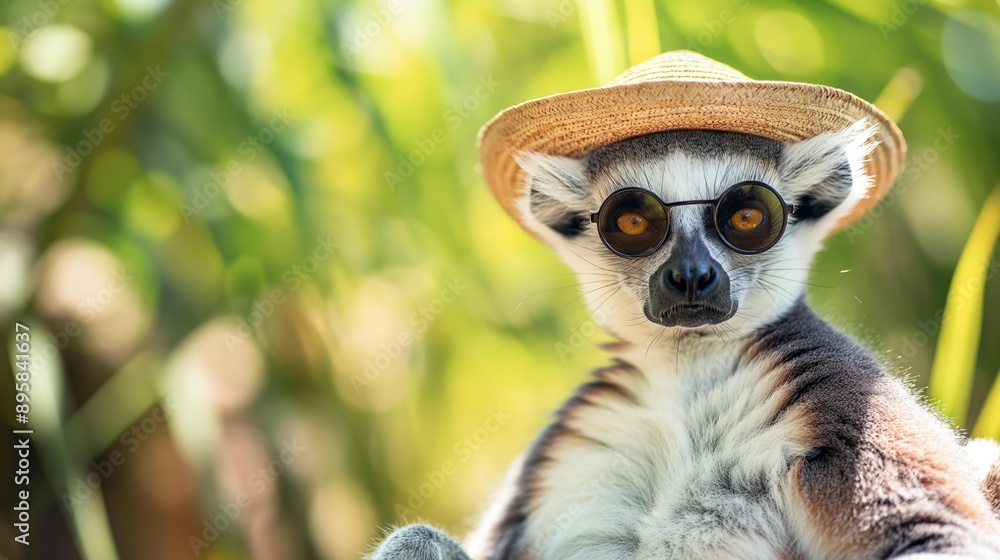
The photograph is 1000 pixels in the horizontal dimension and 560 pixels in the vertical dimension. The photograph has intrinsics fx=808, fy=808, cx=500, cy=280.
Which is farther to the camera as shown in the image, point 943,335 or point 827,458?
point 943,335

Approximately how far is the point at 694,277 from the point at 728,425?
0.31m

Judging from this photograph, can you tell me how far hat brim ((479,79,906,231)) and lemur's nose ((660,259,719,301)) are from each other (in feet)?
1.09

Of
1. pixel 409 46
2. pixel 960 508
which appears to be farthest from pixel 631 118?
pixel 409 46

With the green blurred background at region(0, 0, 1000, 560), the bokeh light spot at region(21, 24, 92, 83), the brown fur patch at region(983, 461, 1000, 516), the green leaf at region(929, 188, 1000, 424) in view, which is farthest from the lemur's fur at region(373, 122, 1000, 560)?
the bokeh light spot at region(21, 24, 92, 83)

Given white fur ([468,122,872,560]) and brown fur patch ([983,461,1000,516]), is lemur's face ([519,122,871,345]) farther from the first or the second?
brown fur patch ([983,461,1000,516])

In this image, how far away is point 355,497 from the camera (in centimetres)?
325

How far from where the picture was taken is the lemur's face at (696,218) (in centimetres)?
172

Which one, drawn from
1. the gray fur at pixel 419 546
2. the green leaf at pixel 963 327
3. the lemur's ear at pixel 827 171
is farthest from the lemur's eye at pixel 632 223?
the green leaf at pixel 963 327

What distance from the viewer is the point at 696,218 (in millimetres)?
1766

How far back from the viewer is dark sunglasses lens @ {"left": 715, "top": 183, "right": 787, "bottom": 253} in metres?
1.69

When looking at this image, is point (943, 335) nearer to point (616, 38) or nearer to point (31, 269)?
point (616, 38)

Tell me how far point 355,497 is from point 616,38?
2.03m

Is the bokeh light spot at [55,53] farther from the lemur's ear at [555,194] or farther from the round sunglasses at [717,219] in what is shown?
the round sunglasses at [717,219]

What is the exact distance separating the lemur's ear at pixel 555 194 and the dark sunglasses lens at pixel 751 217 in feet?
1.34
